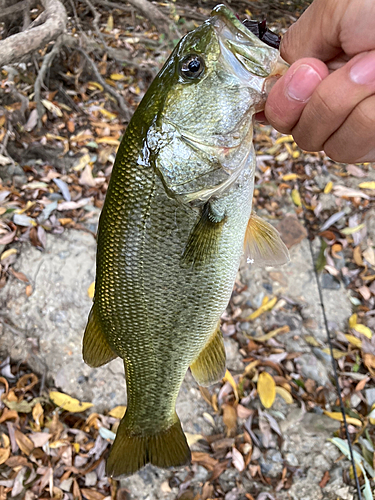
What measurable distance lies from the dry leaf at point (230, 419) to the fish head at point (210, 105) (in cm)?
201

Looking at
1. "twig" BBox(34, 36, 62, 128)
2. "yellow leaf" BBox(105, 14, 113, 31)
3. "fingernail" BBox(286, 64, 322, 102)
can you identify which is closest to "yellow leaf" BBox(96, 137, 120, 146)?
"twig" BBox(34, 36, 62, 128)

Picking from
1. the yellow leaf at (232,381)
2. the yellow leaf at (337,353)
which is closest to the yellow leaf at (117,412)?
the yellow leaf at (232,381)

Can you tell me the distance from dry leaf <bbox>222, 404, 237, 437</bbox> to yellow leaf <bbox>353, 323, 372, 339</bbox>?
1268mm

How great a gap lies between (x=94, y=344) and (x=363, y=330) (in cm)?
255

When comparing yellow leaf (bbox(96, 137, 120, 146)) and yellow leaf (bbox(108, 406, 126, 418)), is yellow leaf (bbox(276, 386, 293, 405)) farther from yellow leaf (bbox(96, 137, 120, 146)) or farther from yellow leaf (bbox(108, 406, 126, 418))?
yellow leaf (bbox(96, 137, 120, 146))

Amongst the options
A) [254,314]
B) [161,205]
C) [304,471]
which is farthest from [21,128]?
[304,471]

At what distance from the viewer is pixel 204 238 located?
1.37 metres

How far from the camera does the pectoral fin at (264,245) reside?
155 cm

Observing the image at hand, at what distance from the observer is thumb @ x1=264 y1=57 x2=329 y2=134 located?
117 cm

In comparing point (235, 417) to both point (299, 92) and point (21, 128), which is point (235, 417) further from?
point (21, 128)

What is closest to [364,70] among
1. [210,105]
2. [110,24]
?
[210,105]

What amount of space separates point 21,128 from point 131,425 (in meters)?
3.18

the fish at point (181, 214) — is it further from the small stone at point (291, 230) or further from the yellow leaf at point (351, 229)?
the yellow leaf at point (351, 229)

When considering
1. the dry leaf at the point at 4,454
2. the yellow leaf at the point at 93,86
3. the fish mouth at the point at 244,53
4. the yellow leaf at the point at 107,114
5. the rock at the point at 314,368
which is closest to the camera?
the fish mouth at the point at 244,53
